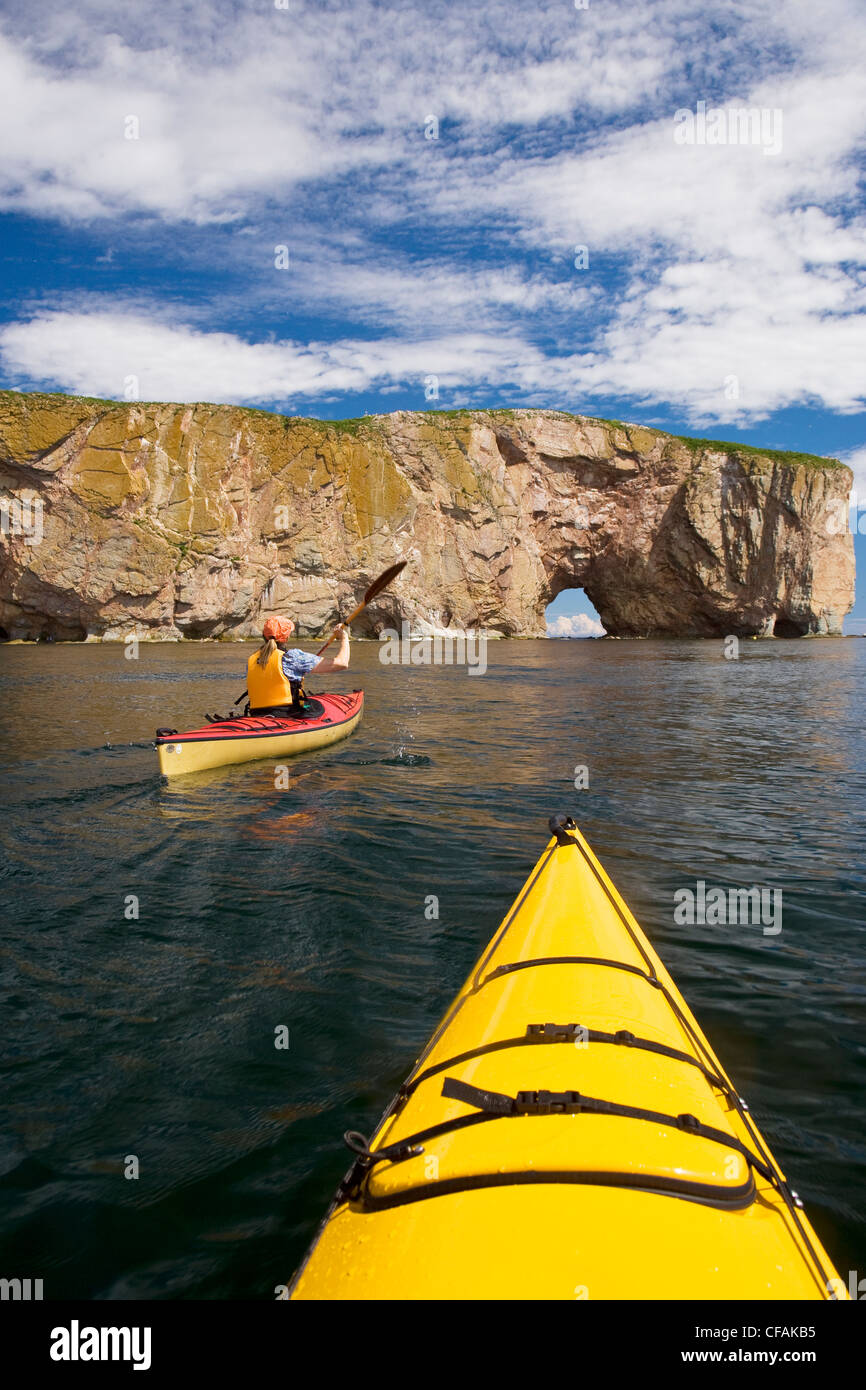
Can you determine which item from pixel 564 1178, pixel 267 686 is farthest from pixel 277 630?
pixel 564 1178

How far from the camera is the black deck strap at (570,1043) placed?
106 inches

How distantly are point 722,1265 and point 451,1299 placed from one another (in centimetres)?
67

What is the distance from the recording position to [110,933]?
507 cm

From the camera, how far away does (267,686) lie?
10.8m

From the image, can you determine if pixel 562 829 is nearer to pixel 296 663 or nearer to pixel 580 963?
pixel 580 963

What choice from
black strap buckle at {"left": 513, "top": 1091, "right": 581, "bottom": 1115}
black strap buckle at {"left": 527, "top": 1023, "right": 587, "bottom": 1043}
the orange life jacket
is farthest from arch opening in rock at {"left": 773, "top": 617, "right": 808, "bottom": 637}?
black strap buckle at {"left": 513, "top": 1091, "right": 581, "bottom": 1115}

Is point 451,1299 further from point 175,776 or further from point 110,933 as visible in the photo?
point 175,776

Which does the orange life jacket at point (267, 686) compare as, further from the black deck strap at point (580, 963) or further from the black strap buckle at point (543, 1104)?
the black strap buckle at point (543, 1104)

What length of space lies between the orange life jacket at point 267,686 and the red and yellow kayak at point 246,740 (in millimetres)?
228

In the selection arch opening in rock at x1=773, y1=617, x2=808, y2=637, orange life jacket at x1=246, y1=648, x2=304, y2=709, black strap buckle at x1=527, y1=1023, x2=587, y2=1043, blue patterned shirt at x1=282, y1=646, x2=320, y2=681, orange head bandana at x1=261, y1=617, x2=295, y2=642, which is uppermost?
arch opening in rock at x1=773, y1=617, x2=808, y2=637

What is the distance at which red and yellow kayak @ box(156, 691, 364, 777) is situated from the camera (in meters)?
9.20

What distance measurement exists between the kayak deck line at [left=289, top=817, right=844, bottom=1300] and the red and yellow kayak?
23.0 feet

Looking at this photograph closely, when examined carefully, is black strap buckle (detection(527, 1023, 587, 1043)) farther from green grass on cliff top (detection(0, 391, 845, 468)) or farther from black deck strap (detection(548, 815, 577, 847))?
green grass on cliff top (detection(0, 391, 845, 468))

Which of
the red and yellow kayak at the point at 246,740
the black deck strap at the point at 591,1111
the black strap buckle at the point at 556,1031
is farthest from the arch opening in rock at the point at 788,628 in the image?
the black deck strap at the point at 591,1111
